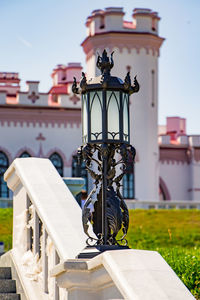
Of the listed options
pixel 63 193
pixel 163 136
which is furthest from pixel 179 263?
Result: pixel 163 136

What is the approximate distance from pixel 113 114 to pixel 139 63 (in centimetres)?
3412

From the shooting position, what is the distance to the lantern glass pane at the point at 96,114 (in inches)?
287

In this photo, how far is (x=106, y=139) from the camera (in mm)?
7250

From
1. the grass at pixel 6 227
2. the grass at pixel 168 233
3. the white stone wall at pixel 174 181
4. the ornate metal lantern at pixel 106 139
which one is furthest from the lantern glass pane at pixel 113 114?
the white stone wall at pixel 174 181

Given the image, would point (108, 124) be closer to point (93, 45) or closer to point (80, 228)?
point (80, 228)

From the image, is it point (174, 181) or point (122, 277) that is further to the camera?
point (174, 181)

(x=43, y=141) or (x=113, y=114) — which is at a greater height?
(x=113, y=114)

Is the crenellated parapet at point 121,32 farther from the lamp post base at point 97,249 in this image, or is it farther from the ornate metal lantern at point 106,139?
the lamp post base at point 97,249

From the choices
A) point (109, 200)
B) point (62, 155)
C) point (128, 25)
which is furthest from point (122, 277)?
point (128, 25)

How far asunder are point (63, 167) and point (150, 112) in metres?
4.65

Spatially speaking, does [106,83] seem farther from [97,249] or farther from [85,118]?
[97,249]

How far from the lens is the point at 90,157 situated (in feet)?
24.2

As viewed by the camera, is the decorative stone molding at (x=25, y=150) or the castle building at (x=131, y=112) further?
the castle building at (x=131, y=112)

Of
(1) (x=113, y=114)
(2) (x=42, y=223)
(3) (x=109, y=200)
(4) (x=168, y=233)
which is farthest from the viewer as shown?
(4) (x=168, y=233)
